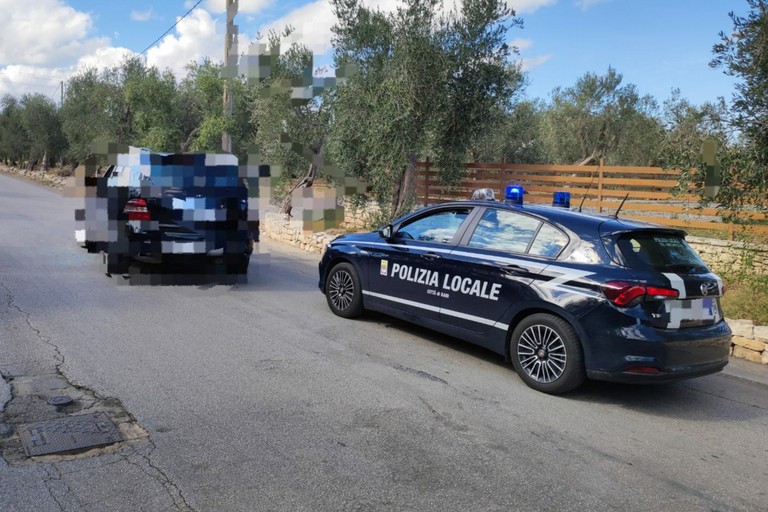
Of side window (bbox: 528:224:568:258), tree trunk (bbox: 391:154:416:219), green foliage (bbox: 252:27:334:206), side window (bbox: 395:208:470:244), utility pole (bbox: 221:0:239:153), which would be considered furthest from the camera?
utility pole (bbox: 221:0:239:153)

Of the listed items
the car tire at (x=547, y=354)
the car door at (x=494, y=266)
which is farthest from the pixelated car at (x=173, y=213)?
the car tire at (x=547, y=354)

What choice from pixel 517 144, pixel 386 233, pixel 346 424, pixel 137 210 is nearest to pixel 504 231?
pixel 386 233

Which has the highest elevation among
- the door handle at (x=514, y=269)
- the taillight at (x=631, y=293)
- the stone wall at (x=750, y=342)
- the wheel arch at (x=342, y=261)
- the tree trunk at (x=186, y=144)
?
the tree trunk at (x=186, y=144)

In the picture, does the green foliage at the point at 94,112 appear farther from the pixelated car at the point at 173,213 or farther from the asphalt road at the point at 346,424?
the asphalt road at the point at 346,424

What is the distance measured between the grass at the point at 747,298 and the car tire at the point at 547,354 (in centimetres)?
369

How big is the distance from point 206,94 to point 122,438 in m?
20.4

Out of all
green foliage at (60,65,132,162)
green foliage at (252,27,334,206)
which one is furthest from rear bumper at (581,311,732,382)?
green foliage at (60,65,132,162)

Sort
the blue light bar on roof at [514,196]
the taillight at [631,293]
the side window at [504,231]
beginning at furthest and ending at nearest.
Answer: the blue light bar on roof at [514,196] → the side window at [504,231] → the taillight at [631,293]

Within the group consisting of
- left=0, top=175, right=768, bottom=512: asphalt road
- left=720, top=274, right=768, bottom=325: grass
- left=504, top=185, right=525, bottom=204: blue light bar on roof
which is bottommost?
left=0, top=175, right=768, bottom=512: asphalt road

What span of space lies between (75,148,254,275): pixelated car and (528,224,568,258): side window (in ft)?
16.2

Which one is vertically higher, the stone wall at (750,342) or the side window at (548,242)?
the side window at (548,242)

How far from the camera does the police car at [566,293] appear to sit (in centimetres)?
452

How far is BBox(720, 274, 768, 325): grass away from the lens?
24.1ft

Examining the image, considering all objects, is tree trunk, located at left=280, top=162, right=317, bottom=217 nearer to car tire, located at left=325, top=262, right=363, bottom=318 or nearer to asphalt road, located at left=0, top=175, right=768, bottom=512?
car tire, located at left=325, top=262, right=363, bottom=318
